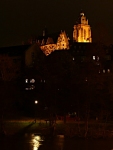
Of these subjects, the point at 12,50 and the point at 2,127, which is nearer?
the point at 2,127

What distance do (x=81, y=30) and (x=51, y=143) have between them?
107 meters

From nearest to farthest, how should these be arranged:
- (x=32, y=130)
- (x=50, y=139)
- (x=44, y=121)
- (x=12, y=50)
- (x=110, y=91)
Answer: (x=50, y=139)
(x=110, y=91)
(x=32, y=130)
(x=44, y=121)
(x=12, y=50)

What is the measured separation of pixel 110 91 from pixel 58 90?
442cm

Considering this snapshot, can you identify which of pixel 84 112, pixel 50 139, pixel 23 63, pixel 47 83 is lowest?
pixel 50 139

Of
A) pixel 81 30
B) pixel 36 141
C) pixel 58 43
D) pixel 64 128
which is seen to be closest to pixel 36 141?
pixel 36 141

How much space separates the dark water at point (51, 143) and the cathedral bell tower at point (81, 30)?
3889 inches

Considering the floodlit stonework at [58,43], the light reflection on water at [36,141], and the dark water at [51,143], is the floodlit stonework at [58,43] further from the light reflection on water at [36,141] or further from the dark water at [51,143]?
the dark water at [51,143]

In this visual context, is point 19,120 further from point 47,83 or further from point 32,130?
point 47,83

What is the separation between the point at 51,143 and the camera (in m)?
28.5

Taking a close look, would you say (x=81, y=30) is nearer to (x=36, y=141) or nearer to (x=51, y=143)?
(x=36, y=141)

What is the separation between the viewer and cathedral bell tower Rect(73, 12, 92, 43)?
130 m

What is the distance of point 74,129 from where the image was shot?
111 ft

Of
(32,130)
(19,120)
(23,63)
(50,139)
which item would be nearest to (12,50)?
(23,63)

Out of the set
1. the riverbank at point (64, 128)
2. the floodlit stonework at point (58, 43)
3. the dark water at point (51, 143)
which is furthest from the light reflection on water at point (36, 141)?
the floodlit stonework at point (58, 43)
